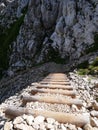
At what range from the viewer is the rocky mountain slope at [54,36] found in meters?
70.6

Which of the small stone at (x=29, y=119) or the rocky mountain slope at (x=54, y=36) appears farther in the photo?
the rocky mountain slope at (x=54, y=36)

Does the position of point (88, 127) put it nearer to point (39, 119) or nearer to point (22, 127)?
point (39, 119)

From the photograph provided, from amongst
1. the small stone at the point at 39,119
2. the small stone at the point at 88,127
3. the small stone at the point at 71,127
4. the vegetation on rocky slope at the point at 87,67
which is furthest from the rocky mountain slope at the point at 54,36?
the small stone at the point at 39,119

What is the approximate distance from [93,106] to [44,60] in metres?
63.8

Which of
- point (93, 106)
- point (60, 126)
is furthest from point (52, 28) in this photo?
point (60, 126)

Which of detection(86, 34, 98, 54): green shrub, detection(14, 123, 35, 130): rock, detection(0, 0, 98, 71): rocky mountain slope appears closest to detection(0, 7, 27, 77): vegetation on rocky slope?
detection(0, 0, 98, 71): rocky mountain slope

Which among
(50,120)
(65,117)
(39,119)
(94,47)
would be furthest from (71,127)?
(94,47)

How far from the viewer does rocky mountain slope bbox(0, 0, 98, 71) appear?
232 ft

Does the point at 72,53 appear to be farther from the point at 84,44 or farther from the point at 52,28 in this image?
the point at 52,28

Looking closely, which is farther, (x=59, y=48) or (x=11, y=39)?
(x=11, y=39)

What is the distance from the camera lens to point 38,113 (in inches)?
453

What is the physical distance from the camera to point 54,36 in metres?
79.7

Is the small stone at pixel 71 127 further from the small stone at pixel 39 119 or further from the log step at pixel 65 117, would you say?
the small stone at pixel 39 119

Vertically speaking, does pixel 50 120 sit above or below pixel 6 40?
below
